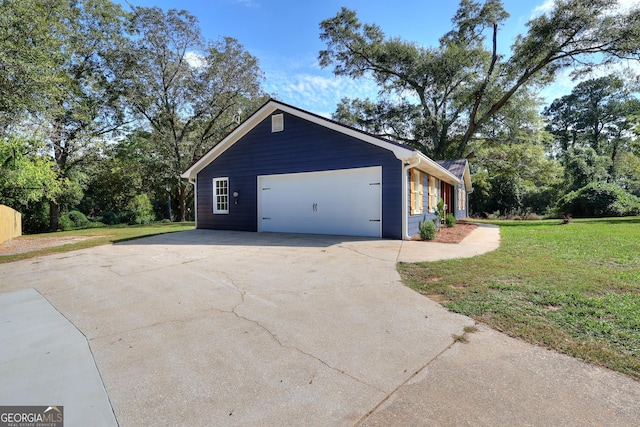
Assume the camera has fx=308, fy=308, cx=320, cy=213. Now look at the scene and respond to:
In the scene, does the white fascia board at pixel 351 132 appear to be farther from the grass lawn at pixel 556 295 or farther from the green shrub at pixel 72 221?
the green shrub at pixel 72 221

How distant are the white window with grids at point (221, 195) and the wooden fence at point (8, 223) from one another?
7139mm

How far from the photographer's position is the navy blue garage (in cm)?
904

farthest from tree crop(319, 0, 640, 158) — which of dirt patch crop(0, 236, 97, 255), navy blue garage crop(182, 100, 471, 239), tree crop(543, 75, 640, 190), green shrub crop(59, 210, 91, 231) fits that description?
dirt patch crop(0, 236, 97, 255)

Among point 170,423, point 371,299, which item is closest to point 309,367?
point 170,423

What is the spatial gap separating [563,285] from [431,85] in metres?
20.9

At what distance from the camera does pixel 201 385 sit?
207 cm

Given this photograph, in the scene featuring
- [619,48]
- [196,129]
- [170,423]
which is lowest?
[170,423]

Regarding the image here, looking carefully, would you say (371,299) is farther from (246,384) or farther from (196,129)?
(196,129)

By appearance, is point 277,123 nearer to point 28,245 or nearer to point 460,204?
point 28,245

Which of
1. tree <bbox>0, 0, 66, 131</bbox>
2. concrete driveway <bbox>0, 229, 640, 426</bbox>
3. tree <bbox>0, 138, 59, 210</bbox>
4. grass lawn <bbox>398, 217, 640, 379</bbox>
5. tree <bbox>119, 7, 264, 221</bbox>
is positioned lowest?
concrete driveway <bbox>0, 229, 640, 426</bbox>

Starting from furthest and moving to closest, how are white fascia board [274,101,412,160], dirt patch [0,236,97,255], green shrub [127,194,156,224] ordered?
1. green shrub [127,194,156,224]
2. white fascia board [274,101,412,160]
3. dirt patch [0,236,97,255]

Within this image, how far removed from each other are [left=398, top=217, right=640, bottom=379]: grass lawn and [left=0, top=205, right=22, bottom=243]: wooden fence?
45.2 feet

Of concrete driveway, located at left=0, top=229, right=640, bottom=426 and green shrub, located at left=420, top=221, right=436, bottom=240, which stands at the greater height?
green shrub, located at left=420, top=221, right=436, bottom=240

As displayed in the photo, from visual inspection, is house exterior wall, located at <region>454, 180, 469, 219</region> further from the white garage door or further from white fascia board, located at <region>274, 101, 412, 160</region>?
white fascia board, located at <region>274, 101, 412, 160</region>
